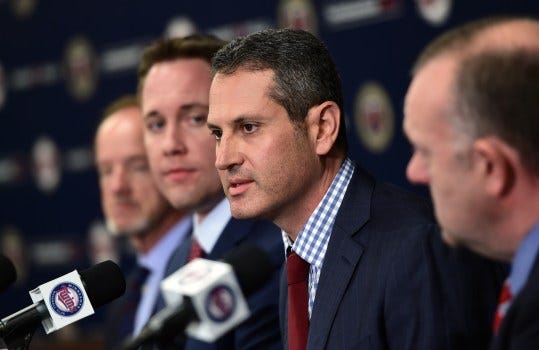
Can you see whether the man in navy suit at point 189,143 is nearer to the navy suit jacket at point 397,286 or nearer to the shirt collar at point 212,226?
the shirt collar at point 212,226

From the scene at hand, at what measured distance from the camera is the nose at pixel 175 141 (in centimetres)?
235

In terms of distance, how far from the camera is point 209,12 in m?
3.67

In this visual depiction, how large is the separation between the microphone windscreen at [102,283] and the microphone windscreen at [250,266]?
1.06 ft

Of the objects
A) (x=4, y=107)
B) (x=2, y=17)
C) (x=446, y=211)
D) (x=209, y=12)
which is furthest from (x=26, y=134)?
(x=446, y=211)

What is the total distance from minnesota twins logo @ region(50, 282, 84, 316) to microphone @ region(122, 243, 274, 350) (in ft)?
0.91

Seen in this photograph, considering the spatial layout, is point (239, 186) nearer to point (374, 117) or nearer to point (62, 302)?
point (62, 302)

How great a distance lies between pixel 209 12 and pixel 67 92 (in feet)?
3.63

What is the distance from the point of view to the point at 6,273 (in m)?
1.48

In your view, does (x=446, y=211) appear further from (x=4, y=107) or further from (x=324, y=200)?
(x=4, y=107)

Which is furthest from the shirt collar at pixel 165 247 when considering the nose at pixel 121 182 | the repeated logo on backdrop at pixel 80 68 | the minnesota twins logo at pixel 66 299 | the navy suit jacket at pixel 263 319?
the repeated logo on backdrop at pixel 80 68

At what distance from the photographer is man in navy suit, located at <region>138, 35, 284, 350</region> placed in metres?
2.21

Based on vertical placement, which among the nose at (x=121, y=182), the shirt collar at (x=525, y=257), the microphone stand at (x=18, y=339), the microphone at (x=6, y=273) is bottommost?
the nose at (x=121, y=182)

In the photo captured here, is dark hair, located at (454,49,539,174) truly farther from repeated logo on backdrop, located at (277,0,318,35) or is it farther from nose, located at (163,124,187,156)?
repeated logo on backdrop, located at (277,0,318,35)

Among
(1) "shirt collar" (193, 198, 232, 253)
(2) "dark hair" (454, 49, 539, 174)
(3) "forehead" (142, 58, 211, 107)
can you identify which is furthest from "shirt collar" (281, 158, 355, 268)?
(3) "forehead" (142, 58, 211, 107)
